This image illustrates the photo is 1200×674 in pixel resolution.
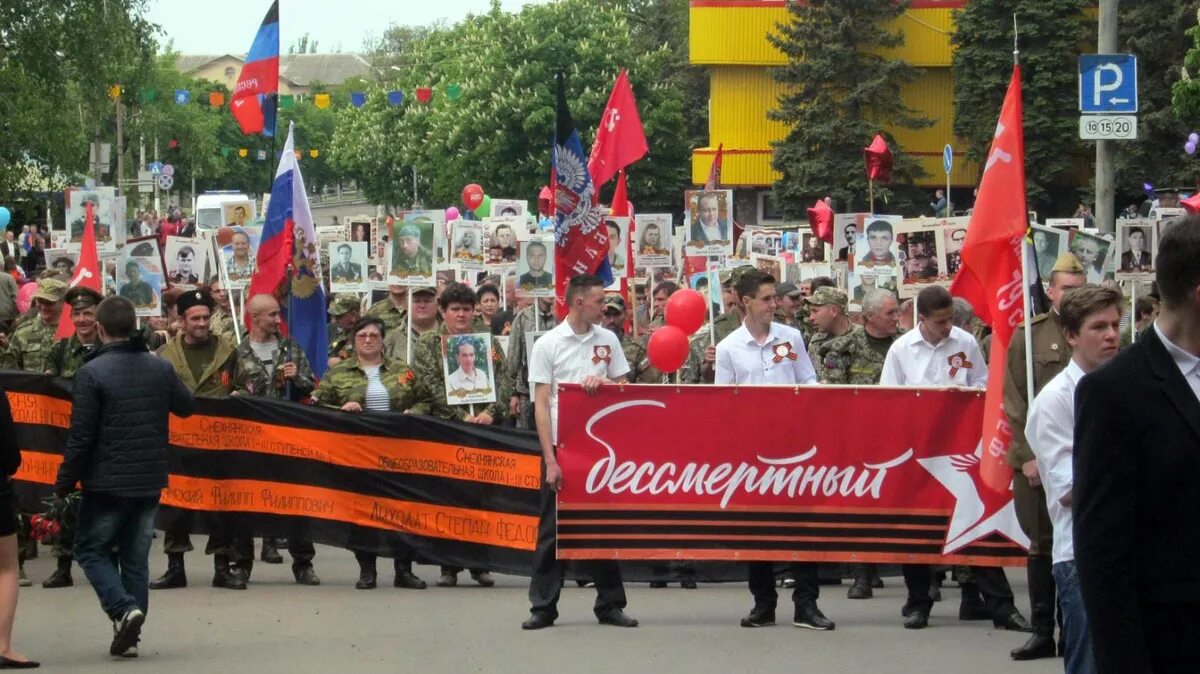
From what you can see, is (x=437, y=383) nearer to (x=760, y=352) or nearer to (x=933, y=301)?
(x=760, y=352)

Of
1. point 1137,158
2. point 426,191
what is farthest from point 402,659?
point 426,191

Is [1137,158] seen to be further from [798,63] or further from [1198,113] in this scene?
[1198,113]

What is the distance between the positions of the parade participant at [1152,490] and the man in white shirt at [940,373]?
6035 millimetres

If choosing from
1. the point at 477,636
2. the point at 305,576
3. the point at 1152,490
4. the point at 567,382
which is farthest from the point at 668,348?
the point at 1152,490

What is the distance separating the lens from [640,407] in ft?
33.9

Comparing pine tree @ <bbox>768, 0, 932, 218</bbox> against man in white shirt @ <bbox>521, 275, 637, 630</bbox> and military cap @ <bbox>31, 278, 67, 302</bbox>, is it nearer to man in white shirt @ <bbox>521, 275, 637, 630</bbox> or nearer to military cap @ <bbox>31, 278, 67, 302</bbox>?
military cap @ <bbox>31, 278, 67, 302</bbox>

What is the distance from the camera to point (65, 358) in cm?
1302

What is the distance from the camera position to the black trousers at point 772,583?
1023 cm

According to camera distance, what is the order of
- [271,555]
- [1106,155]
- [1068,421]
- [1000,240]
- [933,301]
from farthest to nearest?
1. [1106,155]
2. [271,555]
3. [933,301]
4. [1000,240]
5. [1068,421]

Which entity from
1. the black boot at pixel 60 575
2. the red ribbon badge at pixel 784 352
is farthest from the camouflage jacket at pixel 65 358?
the red ribbon badge at pixel 784 352

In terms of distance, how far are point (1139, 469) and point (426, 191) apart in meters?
91.4

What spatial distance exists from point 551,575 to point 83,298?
13.2 feet

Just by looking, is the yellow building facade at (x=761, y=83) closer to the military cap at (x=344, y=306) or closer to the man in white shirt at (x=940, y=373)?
the military cap at (x=344, y=306)

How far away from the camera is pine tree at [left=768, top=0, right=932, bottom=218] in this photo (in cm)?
5919
